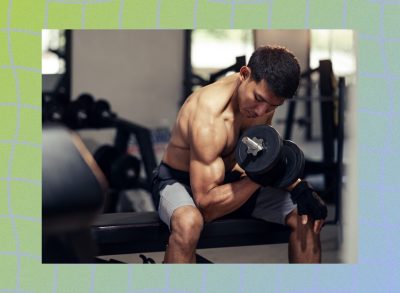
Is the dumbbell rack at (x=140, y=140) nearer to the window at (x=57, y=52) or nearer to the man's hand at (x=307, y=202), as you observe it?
the window at (x=57, y=52)

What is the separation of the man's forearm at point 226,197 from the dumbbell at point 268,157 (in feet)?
0.28

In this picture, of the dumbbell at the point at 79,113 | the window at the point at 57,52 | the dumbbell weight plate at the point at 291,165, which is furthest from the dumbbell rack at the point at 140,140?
the dumbbell weight plate at the point at 291,165

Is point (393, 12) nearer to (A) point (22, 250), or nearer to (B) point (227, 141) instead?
(B) point (227, 141)

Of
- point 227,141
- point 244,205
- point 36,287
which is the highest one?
point 227,141

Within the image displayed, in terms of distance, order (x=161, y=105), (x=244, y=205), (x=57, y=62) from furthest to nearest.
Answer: (x=161, y=105), (x=57, y=62), (x=244, y=205)

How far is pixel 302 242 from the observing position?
7.70 ft

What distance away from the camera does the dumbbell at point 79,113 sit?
405cm

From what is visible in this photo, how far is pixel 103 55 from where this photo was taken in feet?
15.5

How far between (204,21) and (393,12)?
65 cm

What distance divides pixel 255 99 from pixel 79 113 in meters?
2.12

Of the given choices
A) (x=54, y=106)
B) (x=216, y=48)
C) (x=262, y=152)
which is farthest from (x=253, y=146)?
(x=216, y=48)

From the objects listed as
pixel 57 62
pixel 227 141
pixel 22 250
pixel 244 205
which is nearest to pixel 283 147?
pixel 227 141

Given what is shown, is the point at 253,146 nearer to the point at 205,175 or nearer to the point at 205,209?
the point at 205,175

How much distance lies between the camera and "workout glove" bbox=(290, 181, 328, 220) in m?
2.24
